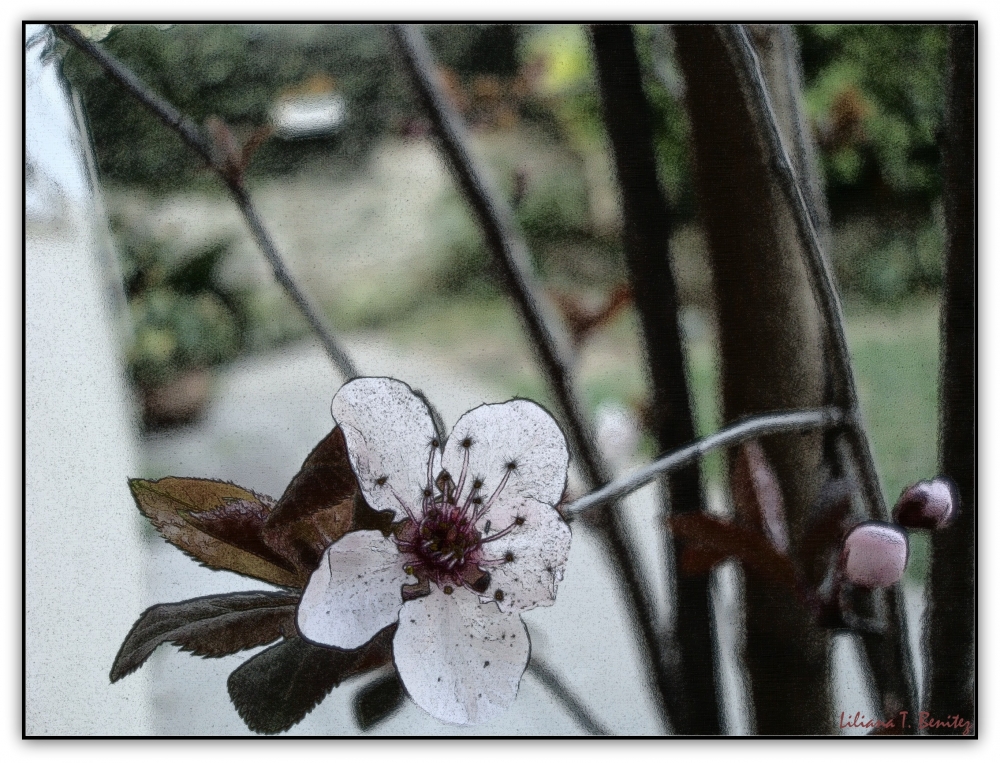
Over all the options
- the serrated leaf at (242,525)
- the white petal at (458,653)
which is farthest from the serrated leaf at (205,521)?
the white petal at (458,653)

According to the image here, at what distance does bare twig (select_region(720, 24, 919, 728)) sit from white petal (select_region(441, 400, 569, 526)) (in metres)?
0.28

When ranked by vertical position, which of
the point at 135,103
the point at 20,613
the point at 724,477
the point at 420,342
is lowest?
the point at 20,613

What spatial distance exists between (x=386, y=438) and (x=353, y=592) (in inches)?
5.1

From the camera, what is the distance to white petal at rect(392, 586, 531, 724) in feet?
2.46

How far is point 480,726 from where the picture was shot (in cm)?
85

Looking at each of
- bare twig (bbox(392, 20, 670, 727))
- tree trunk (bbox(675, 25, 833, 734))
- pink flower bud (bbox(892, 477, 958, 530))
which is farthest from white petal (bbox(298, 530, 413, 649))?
pink flower bud (bbox(892, 477, 958, 530))

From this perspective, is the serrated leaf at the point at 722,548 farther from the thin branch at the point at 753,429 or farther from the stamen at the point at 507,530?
the stamen at the point at 507,530

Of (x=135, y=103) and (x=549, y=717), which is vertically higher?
(x=135, y=103)

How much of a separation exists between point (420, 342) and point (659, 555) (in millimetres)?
309

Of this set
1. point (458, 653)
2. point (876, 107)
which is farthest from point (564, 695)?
point (876, 107)

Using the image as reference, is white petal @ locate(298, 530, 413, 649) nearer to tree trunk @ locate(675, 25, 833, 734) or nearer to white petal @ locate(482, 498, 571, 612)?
white petal @ locate(482, 498, 571, 612)

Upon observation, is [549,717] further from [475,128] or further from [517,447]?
[475,128]

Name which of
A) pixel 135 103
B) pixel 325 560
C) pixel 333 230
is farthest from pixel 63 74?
pixel 325 560

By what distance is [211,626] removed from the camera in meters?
0.79
